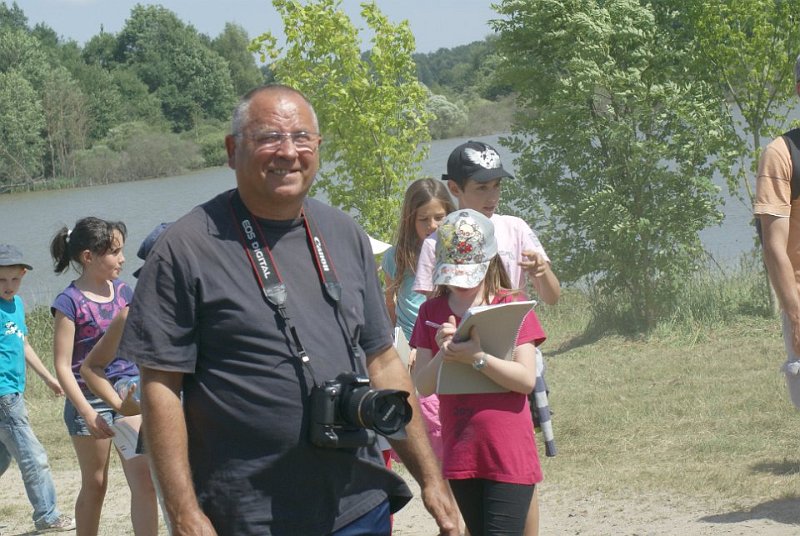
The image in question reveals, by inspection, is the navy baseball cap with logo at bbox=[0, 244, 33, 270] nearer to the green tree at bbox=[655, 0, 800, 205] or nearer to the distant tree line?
the green tree at bbox=[655, 0, 800, 205]

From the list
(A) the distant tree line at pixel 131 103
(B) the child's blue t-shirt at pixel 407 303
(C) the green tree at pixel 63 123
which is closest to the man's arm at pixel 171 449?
(B) the child's blue t-shirt at pixel 407 303

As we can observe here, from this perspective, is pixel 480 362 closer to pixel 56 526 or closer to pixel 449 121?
pixel 56 526

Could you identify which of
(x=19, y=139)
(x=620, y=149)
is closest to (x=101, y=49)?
(x=19, y=139)

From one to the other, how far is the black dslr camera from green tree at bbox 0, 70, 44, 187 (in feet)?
120

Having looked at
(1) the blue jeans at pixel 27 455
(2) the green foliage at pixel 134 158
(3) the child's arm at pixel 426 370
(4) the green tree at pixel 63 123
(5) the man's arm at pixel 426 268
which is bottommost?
(1) the blue jeans at pixel 27 455

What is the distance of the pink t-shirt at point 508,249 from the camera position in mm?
4934

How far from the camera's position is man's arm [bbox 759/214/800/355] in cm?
497

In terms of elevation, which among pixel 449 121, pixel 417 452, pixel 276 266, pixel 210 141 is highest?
pixel 210 141

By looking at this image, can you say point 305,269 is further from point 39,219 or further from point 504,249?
point 39,219

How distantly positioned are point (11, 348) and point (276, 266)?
4436mm

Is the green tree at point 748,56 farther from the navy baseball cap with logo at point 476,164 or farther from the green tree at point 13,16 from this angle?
the green tree at point 13,16

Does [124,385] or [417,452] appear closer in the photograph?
[417,452]

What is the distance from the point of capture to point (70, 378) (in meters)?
5.40

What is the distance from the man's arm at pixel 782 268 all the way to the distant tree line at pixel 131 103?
727 inches
